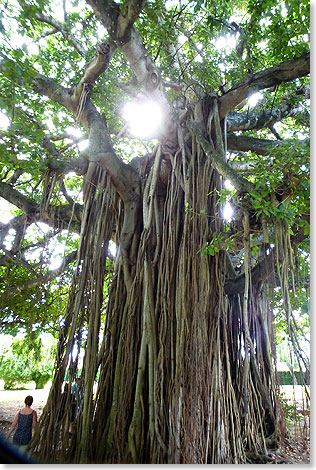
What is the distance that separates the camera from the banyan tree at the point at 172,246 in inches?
84.5

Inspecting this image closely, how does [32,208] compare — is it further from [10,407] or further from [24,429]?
[10,407]

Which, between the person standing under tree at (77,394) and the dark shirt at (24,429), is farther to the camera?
the dark shirt at (24,429)

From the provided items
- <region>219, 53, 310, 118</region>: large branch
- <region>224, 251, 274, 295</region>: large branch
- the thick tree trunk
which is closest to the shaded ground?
the thick tree trunk

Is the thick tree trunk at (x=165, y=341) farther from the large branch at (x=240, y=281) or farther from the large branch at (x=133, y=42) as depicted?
the large branch at (x=133, y=42)

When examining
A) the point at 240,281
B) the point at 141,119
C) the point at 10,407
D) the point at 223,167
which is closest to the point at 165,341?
the point at 240,281

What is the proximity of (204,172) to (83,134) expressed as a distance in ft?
7.15

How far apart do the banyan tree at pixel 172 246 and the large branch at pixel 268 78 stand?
0.4 inches

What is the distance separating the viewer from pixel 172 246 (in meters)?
2.75

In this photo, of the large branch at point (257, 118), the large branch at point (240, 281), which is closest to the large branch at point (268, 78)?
the large branch at point (257, 118)

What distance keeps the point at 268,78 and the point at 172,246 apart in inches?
64.8

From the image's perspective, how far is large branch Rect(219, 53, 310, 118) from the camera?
2.52 metres

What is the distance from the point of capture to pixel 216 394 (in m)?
2.40

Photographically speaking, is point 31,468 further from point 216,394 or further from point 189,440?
point 216,394

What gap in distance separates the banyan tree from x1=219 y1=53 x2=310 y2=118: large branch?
0.03 ft
